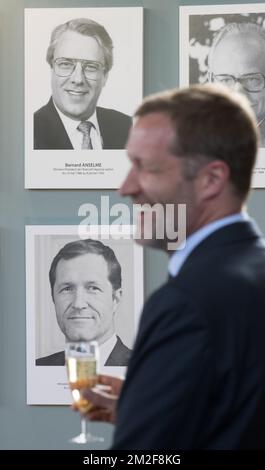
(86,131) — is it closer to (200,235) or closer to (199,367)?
(200,235)

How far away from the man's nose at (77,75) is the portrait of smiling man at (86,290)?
16.2 inches

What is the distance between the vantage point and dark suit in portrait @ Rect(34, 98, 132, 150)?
7.36 ft

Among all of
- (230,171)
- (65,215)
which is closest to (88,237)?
(65,215)

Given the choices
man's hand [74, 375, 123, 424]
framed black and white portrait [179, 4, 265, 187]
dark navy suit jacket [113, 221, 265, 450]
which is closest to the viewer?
dark navy suit jacket [113, 221, 265, 450]

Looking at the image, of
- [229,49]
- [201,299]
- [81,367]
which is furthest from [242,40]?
[201,299]

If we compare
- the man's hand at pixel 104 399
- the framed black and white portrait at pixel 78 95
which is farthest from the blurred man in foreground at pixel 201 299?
the framed black and white portrait at pixel 78 95

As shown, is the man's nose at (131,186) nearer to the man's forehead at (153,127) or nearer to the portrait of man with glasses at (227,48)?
the man's forehead at (153,127)

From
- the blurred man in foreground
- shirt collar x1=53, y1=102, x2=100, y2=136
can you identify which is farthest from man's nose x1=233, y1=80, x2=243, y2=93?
the blurred man in foreground

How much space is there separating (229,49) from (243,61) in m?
0.05

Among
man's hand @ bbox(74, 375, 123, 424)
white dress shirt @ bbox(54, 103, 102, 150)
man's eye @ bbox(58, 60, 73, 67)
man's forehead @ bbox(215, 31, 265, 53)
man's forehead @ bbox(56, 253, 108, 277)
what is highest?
man's forehead @ bbox(215, 31, 265, 53)

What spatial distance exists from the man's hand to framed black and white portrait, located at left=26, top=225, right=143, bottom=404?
1.03m

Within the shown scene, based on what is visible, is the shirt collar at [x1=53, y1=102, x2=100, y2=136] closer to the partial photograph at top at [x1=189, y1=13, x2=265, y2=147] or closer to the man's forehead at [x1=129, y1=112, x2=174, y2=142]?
the partial photograph at top at [x1=189, y1=13, x2=265, y2=147]

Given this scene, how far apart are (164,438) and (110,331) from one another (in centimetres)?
138

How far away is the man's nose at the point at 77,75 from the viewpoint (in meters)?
2.25
